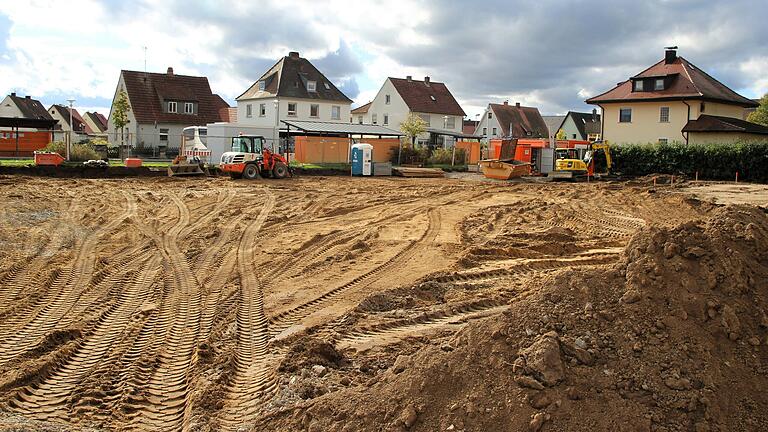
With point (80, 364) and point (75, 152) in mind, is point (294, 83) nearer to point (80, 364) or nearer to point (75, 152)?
point (75, 152)

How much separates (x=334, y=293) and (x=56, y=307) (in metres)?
3.64

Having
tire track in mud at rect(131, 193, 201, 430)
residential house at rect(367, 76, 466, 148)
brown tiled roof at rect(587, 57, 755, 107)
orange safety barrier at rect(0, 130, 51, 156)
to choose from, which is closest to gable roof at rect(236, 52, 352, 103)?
residential house at rect(367, 76, 466, 148)

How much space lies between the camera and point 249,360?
681 cm

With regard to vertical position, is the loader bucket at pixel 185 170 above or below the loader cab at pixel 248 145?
below

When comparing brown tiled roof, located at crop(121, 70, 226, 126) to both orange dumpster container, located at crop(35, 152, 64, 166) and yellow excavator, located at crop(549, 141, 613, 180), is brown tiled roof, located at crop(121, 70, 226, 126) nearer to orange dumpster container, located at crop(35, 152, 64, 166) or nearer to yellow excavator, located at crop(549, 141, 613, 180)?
orange dumpster container, located at crop(35, 152, 64, 166)

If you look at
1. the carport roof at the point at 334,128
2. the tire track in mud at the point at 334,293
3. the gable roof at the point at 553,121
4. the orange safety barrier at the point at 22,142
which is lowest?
the tire track in mud at the point at 334,293

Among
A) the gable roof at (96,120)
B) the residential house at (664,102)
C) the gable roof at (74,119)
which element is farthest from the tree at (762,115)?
the gable roof at (96,120)

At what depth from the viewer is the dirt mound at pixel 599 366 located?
4.50 m

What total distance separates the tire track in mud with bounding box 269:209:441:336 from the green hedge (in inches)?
1030

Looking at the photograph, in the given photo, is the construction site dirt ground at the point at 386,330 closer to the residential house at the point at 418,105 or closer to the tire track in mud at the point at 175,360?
the tire track in mud at the point at 175,360

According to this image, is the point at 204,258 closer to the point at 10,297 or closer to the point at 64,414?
the point at 10,297

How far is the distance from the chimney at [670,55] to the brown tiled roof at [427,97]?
90.2ft

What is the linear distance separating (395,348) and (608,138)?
140 ft

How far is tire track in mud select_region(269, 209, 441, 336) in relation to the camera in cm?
819
